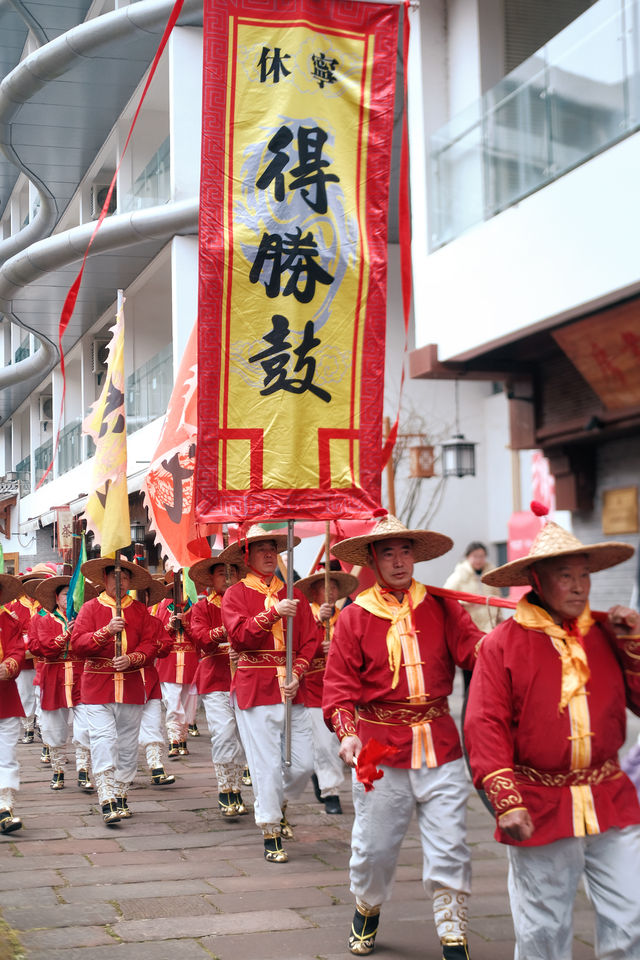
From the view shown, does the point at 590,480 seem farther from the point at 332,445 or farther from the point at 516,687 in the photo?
the point at 516,687

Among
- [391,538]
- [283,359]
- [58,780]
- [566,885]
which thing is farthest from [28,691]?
[566,885]

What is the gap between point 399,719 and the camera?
5262 mm

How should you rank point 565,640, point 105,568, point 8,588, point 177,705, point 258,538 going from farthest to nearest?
point 177,705 < point 105,568 < point 8,588 < point 258,538 < point 565,640

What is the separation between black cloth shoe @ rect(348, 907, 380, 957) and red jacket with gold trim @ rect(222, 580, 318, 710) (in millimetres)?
2357

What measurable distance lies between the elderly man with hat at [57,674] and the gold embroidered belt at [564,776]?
6.98 meters

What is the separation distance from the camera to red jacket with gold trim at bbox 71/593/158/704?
8.88 m

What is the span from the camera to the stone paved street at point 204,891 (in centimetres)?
546

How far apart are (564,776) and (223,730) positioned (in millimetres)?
5472

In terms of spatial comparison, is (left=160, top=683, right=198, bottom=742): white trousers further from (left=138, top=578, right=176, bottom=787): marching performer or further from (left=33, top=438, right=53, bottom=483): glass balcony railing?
(left=33, top=438, right=53, bottom=483): glass balcony railing

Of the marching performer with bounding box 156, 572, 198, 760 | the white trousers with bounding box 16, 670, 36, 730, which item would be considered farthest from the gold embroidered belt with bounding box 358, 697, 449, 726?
the white trousers with bounding box 16, 670, 36, 730

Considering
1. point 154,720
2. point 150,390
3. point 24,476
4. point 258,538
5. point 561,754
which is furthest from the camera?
point 24,476

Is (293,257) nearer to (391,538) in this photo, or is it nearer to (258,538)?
(391,538)

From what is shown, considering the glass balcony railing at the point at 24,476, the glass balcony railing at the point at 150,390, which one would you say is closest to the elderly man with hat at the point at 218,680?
the glass balcony railing at the point at 150,390

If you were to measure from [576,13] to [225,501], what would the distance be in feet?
31.8
